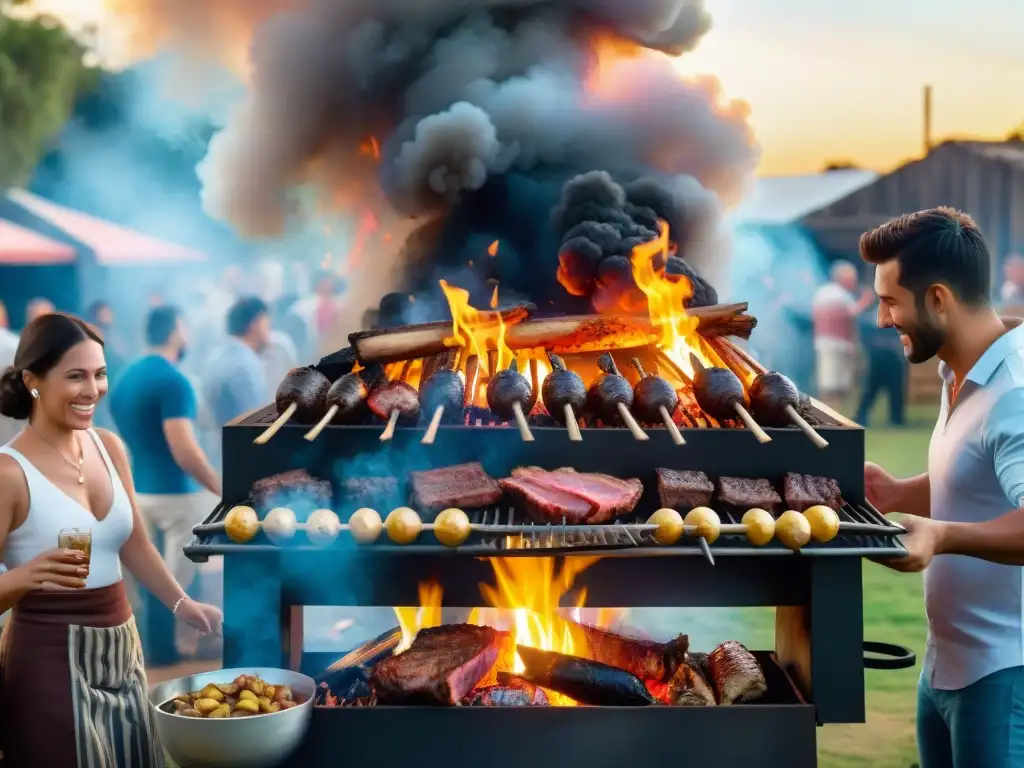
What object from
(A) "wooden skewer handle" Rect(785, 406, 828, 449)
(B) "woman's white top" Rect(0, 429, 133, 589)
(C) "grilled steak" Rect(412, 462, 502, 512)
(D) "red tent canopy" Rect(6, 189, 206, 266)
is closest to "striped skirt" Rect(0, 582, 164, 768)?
(B) "woman's white top" Rect(0, 429, 133, 589)

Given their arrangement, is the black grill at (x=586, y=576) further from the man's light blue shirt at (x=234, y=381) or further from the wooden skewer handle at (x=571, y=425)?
the man's light blue shirt at (x=234, y=381)

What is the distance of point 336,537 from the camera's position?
128 inches

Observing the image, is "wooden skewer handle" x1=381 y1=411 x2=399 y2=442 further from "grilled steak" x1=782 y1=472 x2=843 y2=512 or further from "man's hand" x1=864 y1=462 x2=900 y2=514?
"man's hand" x1=864 y1=462 x2=900 y2=514

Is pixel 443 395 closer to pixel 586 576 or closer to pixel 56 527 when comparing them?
pixel 586 576

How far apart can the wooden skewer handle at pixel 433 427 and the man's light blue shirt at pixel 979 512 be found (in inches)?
67.6

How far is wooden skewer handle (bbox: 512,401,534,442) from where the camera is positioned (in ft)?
A: 10.9

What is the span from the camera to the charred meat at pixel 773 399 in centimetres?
358

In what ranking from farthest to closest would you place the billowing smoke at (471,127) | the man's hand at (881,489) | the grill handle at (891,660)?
the billowing smoke at (471,127), the man's hand at (881,489), the grill handle at (891,660)

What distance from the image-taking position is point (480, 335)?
14.7 ft

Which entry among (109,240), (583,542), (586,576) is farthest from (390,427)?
(109,240)

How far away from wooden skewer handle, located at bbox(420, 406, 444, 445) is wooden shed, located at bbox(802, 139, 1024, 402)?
73.5ft

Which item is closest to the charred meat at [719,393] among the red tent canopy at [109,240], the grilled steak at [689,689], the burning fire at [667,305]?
the burning fire at [667,305]

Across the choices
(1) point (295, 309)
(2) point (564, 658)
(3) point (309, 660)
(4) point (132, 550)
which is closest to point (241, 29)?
(4) point (132, 550)

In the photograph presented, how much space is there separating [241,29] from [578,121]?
2.07 m
